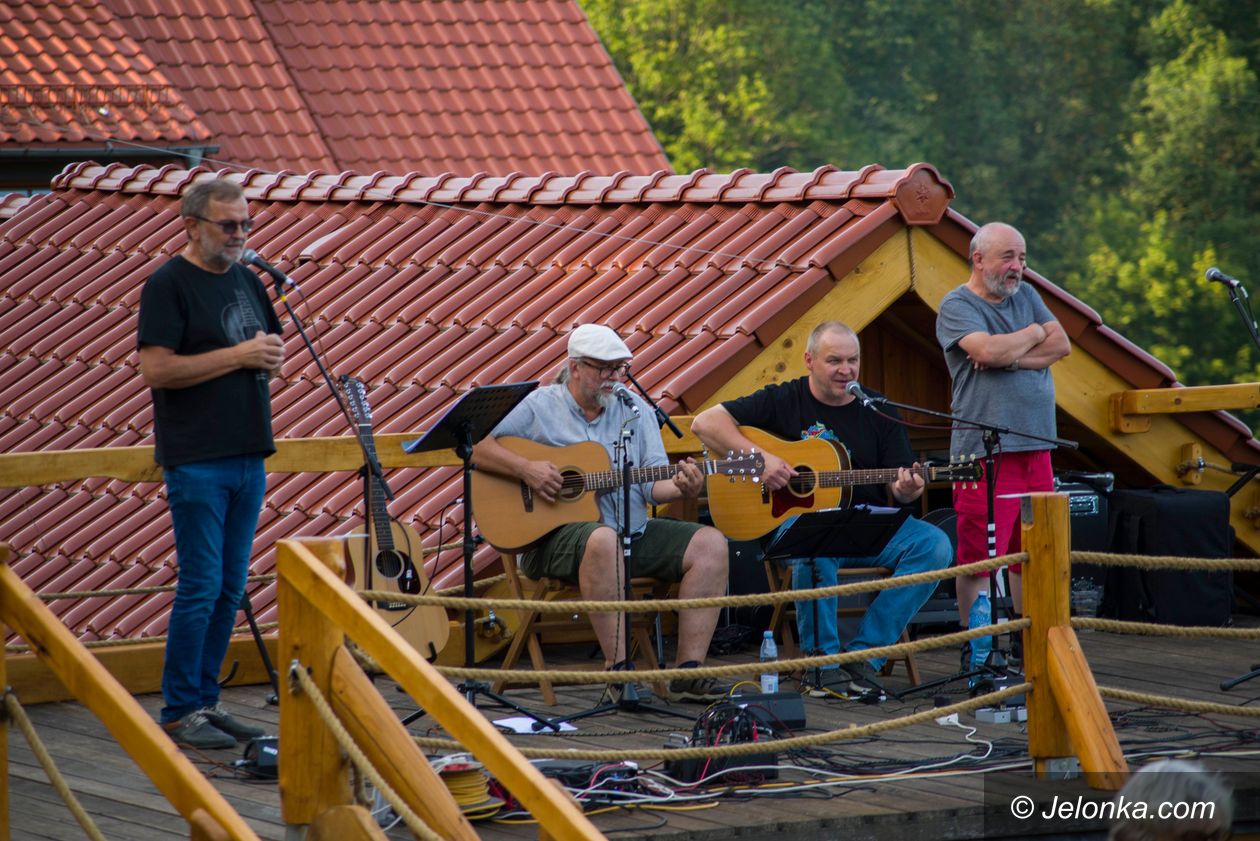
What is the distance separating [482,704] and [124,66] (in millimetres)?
9476

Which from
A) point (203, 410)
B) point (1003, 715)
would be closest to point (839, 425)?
point (1003, 715)

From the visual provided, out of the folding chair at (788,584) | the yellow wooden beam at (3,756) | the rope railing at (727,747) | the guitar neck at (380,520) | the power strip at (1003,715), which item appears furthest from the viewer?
the folding chair at (788,584)

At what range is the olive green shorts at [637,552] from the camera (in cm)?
677

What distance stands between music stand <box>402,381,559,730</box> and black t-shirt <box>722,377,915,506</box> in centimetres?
121

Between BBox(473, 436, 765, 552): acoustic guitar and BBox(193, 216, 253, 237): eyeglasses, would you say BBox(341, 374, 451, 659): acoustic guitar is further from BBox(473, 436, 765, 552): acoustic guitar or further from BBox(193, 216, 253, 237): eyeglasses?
BBox(193, 216, 253, 237): eyeglasses

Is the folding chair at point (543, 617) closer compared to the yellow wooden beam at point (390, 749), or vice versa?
the yellow wooden beam at point (390, 749)

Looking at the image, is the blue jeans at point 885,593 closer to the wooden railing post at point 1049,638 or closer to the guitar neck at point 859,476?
the guitar neck at point 859,476

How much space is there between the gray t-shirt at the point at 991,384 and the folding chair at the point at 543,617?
4.45ft

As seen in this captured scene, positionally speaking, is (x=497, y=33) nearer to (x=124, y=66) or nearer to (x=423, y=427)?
(x=124, y=66)

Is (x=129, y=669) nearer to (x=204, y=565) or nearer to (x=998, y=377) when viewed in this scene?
(x=204, y=565)

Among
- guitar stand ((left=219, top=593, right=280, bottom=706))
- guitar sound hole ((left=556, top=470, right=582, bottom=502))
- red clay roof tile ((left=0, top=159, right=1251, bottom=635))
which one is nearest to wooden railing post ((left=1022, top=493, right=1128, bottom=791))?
guitar sound hole ((left=556, top=470, right=582, bottom=502))

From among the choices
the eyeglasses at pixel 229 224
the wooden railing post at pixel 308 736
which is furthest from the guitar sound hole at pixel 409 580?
the wooden railing post at pixel 308 736

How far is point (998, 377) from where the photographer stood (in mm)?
7211

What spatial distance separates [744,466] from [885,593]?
776 millimetres
